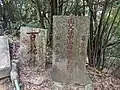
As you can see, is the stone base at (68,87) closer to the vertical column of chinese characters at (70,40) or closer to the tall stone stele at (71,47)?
the tall stone stele at (71,47)

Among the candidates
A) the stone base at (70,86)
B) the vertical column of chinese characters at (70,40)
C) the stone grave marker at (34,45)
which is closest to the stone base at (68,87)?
the stone base at (70,86)

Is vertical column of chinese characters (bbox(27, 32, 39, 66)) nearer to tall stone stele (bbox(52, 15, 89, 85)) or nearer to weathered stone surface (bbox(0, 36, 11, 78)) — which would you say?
weathered stone surface (bbox(0, 36, 11, 78))

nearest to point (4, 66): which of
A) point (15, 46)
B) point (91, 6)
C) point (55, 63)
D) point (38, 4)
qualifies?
point (55, 63)

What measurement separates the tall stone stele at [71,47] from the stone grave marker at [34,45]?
0.48 m

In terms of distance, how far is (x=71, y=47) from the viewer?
3.21m

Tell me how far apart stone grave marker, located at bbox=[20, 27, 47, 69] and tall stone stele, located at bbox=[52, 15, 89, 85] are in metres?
0.48

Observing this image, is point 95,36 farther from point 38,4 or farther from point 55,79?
point 55,79

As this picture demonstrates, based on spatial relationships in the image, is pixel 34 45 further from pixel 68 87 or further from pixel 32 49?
pixel 68 87

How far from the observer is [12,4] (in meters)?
5.85

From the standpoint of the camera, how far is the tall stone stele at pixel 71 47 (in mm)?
3174

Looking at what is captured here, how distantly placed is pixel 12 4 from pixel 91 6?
7.63 ft

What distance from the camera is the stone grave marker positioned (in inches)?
146

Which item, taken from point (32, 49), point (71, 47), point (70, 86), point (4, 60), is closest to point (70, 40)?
point (71, 47)

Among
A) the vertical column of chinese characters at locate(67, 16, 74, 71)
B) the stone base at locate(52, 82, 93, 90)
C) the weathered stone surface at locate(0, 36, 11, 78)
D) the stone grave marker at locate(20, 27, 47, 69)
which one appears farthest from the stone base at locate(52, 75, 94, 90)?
the weathered stone surface at locate(0, 36, 11, 78)
